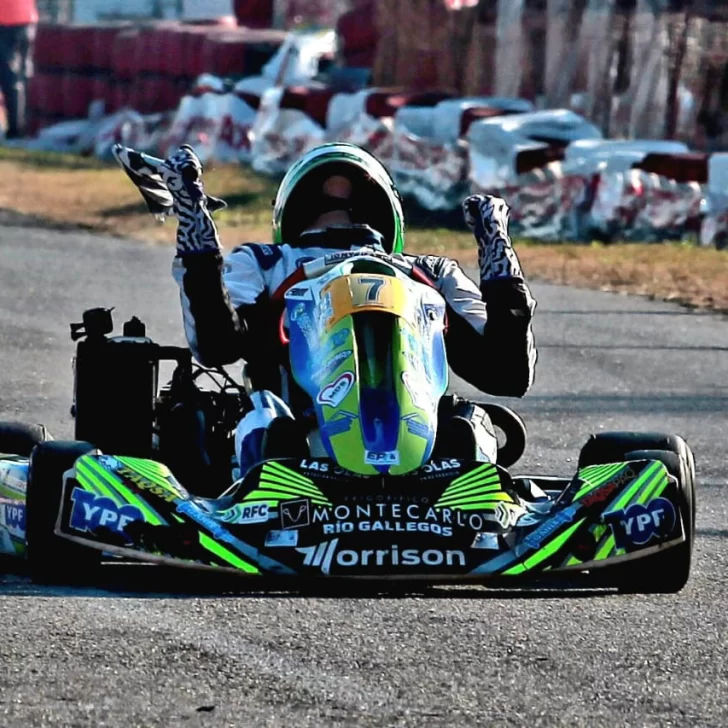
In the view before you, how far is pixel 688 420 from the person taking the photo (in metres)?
8.14

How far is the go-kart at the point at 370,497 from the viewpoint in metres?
4.67

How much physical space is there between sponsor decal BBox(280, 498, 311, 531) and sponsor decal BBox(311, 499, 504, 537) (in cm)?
2

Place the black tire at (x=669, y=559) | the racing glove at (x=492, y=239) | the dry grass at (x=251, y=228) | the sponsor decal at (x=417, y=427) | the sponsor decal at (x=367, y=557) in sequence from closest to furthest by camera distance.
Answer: the sponsor decal at (x=367, y=557) < the black tire at (x=669, y=559) < the sponsor decal at (x=417, y=427) < the racing glove at (x=492, y=239) < the dry grass at (x=251, y=228)

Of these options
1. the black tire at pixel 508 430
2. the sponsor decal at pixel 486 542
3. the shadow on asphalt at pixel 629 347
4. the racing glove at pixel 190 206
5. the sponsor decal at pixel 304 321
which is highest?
the racing glove at pixel 190 206

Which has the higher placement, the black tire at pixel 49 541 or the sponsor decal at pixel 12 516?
the black tire at pixel 49 541

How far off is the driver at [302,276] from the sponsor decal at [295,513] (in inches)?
17.1

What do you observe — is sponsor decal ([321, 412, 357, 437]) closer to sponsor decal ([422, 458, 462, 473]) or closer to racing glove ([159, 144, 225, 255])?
sponsor decal ([422, 458, 462, 473])

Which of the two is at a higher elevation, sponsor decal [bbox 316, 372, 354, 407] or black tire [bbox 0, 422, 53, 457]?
sponsor decal [bbox 316, 372, 354, 407]

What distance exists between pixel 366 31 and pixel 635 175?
7228 millimetres

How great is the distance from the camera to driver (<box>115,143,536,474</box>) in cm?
540

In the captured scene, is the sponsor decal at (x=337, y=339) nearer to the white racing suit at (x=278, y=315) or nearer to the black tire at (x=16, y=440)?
the white racing suit at (x=278, y=315)

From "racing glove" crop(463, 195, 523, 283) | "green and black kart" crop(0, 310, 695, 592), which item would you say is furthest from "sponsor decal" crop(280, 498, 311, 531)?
"racing glove" crop(463, 195, 523, 283)

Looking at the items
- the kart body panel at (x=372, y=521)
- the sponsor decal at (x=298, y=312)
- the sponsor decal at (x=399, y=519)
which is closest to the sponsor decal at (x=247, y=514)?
the kart body panel at (x=372, y=521)

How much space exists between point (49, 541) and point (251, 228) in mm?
9743
